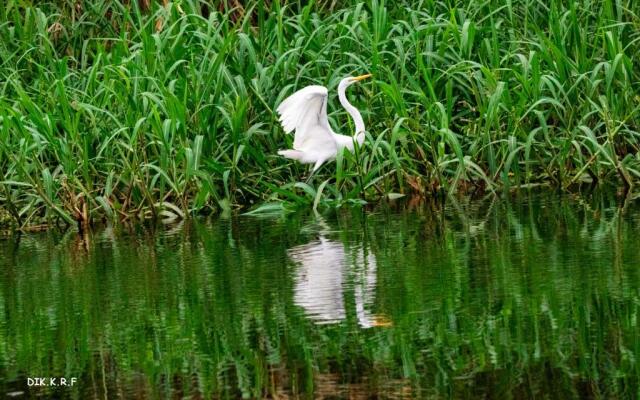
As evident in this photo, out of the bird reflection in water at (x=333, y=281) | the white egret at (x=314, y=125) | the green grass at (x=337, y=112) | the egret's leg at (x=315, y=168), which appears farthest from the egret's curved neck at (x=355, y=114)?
the bird reflection in water at (x=333, y=281)

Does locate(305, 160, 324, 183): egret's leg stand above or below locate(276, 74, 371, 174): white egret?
below

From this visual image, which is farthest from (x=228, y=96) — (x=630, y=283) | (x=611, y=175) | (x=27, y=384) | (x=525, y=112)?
(x=27, y=384)

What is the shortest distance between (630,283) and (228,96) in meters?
4.77

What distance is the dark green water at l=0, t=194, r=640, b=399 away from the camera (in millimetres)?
4785

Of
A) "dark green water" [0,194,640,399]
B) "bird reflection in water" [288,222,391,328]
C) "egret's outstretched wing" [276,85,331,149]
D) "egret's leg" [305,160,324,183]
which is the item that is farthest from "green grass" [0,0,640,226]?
"bird reflection in water" [288,222,391,328]

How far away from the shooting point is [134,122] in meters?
9.93

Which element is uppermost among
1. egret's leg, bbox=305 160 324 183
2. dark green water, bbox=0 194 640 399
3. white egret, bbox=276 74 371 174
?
white egret, bbox=276 74 371 174

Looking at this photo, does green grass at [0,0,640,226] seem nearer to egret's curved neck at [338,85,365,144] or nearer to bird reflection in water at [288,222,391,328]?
egret's curved neck at [338,85,365,144]

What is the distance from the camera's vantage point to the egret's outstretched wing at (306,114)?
32.0 ft

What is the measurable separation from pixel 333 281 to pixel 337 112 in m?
4.27

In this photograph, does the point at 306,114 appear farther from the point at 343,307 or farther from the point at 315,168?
the point at 343,307

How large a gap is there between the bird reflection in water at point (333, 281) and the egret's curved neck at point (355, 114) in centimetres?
176

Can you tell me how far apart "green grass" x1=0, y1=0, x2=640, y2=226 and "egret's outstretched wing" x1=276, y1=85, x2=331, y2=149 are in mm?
284

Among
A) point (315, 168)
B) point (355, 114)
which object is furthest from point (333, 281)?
point (355, 114)
